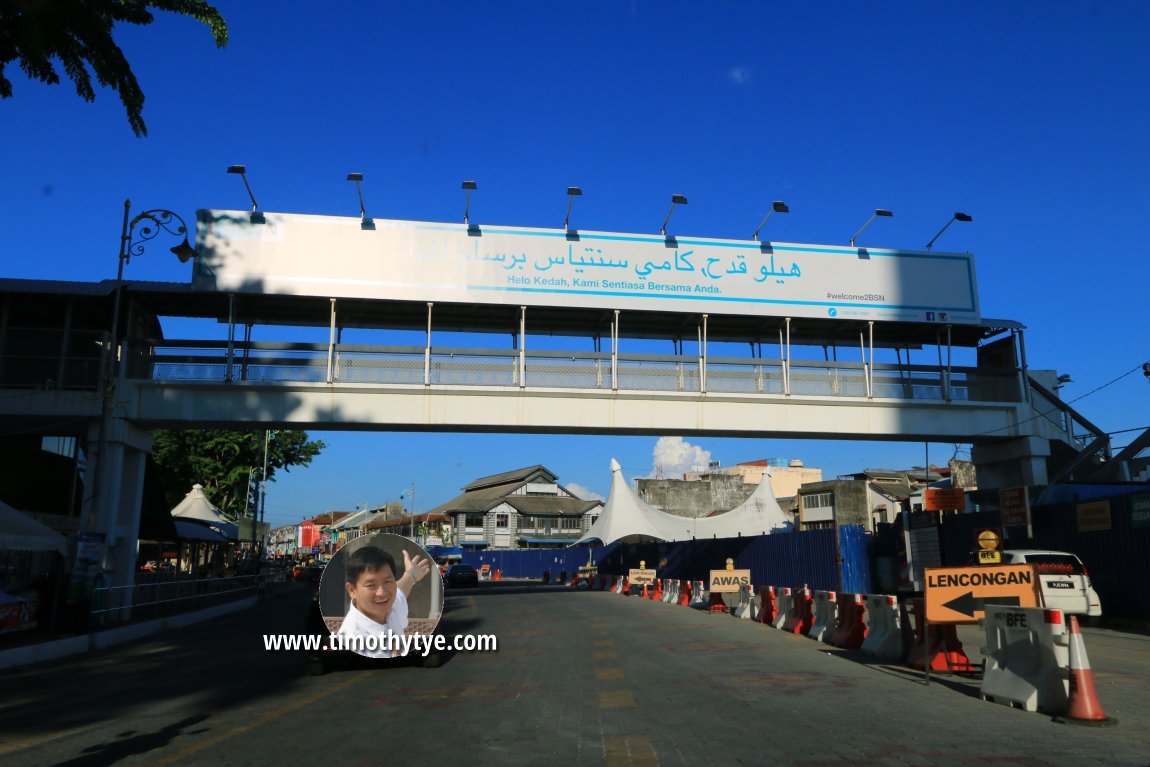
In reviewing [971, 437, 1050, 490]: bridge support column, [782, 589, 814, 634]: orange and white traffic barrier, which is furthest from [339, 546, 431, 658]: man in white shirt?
[971, 437, 1050, 490]: bridge support column

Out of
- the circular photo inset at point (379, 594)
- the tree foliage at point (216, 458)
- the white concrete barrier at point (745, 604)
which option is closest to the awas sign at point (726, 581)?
the white concrete barrier at point (745, 604)

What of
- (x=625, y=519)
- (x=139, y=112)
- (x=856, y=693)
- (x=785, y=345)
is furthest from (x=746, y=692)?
(x=625, y=519)

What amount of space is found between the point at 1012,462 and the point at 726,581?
9.92 meters

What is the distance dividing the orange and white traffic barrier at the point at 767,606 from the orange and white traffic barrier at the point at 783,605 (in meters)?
0.73

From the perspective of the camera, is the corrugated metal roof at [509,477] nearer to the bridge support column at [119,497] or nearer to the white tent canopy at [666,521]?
the white tent canopy at [666,521]

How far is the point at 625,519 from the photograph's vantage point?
51.1 m

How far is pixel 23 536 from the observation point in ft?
55.9

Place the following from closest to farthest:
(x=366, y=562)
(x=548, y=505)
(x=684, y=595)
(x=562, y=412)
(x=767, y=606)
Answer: (x=366, y=562) < (x=767, y=606) < (x=562, y=412) < (x=684, y=595) < (x=548, y=505)

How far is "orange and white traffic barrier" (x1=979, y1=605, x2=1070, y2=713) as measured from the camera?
28.9 feet

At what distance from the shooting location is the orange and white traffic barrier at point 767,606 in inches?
826

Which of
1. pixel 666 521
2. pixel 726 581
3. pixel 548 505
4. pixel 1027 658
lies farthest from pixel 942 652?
pixel 548 505

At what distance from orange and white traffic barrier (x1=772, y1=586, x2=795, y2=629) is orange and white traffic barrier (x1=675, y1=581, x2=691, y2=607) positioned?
1001 cm

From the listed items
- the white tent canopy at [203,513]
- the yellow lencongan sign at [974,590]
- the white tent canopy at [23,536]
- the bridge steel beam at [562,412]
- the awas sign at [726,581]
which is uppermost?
the bridge steel beam at [562,412]

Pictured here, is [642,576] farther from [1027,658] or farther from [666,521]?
[1027,658]
